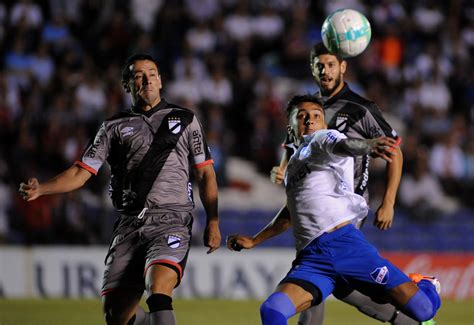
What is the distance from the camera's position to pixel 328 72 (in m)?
6.75

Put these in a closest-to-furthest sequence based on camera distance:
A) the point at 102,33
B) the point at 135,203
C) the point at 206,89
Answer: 1. the point at 135,203
2. the point at 206,89
3. the point at 102,33

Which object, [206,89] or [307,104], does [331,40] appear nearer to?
[307,104]

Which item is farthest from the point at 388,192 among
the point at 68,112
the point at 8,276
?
the point at 68,112

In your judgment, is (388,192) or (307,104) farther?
(388,192)

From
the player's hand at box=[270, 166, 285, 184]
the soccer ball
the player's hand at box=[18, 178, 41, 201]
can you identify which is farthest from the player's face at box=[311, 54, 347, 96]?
the player's hand at box=[18, 178, 41, 201]

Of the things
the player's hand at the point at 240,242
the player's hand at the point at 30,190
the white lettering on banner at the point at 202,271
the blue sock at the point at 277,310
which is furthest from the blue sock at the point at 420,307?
the white lettering on banner at the point at 202,271

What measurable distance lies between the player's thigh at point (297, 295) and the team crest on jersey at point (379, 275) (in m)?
0.40

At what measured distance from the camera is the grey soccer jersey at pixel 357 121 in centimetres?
673

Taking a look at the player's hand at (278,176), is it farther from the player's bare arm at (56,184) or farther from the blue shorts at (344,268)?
the player's bare arm at (56,184)

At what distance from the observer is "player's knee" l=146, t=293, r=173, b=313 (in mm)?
5820

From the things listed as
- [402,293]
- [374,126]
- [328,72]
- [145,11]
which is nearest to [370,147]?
[402,293]

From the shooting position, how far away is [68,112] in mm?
14258

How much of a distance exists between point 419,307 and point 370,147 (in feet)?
3.72

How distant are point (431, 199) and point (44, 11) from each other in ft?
24.6
